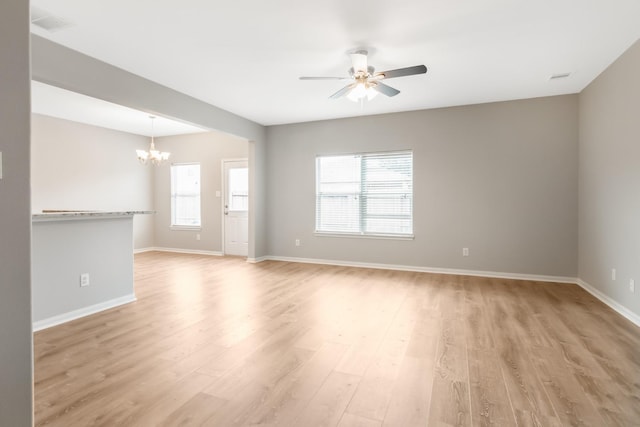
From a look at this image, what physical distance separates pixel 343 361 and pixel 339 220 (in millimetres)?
4019

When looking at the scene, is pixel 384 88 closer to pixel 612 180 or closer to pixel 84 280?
pixel 612 180

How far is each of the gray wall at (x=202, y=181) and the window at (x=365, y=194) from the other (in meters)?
2.23

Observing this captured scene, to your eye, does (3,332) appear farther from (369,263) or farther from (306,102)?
(369,263)

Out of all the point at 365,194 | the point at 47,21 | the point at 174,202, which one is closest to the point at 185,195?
the point at 174,202

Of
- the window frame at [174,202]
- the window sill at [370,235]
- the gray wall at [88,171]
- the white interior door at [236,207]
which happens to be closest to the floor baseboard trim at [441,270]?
the window sill at [370,235]

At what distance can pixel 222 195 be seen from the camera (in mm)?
7586

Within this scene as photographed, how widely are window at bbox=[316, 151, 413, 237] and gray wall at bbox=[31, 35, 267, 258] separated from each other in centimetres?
124

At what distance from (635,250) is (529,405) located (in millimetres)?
2468

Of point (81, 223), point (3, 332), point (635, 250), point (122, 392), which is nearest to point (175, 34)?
point (81, 223)

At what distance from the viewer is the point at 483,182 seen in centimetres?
526

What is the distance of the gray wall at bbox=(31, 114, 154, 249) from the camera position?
20.1ft

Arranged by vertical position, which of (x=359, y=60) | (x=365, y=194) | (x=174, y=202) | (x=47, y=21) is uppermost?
(x=47, y=21)

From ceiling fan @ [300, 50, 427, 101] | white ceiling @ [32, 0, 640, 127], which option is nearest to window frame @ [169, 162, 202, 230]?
white ceiling @ [32, 0, 640, 127]

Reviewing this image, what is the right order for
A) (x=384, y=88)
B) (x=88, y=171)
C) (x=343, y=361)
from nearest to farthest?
(x=343, y=361), (x=384, y=88), (x=88, y=171)
